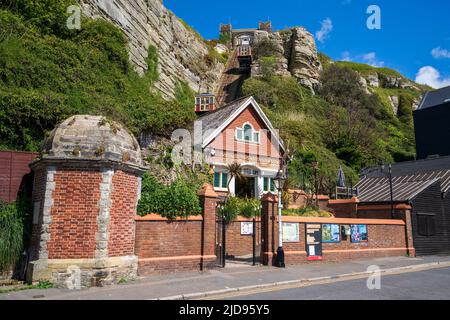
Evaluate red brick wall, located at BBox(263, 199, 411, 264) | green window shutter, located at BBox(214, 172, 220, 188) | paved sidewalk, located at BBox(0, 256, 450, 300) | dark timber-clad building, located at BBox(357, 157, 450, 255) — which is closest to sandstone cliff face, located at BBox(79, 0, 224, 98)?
green window shutter, located at BBox(214, 172, 220, 188)

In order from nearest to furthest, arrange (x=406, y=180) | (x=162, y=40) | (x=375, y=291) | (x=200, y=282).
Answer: (x=375, y=291) → (x=200, y=282) → (x=406, y=180) → (x=162, y=40)

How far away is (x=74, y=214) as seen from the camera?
1152cm

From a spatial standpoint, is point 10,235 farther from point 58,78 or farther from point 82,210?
point 58,78

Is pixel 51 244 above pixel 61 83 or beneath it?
beneath

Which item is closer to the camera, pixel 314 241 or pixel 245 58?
pixel 314 241

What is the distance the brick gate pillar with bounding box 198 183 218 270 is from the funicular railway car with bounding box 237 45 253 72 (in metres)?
49.5

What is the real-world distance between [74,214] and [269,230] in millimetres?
8255

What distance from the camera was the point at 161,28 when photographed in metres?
39.9

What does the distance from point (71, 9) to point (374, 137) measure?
36450mm

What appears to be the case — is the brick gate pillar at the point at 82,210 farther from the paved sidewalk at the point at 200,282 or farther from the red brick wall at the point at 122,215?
the paved sidewalk at the point at 200,282

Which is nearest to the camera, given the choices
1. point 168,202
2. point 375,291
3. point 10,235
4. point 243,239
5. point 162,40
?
point 375,291

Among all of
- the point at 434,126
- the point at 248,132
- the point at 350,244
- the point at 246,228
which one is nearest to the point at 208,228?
the point at 246,228

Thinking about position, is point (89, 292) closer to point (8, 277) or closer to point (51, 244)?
point (51, 244)
